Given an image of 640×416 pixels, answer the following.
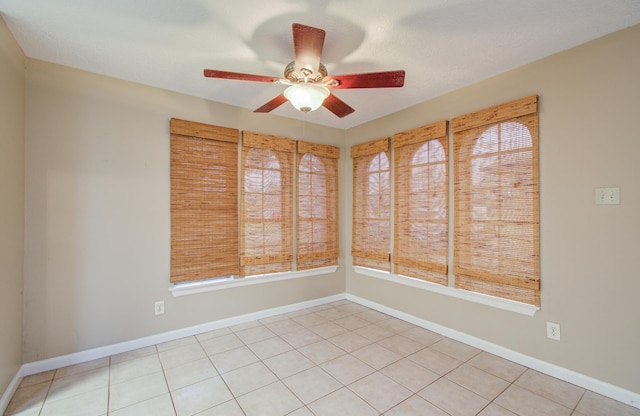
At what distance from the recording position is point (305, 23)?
1.88 meters

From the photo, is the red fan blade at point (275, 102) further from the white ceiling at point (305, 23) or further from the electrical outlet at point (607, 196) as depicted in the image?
the electrical outlet at point (607, 196)

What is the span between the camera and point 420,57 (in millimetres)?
2287

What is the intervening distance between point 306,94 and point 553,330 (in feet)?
8.65

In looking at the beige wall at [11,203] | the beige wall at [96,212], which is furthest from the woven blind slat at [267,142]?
the beige wall at [11,203]

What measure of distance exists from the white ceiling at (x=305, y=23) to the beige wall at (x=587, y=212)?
20cm

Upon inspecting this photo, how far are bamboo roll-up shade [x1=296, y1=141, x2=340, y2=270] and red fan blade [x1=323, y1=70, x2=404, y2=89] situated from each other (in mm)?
1882

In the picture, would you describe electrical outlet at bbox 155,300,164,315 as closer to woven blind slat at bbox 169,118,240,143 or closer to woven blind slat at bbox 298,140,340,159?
woven blind slat at bbox 169,118,240,143

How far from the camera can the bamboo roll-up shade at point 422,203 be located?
3.00 m

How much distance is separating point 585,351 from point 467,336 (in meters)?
0.89

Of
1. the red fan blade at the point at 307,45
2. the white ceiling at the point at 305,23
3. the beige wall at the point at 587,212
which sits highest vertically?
the white ceiling at the point at 305,23

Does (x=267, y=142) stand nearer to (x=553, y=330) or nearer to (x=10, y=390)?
(x=10, y=390)

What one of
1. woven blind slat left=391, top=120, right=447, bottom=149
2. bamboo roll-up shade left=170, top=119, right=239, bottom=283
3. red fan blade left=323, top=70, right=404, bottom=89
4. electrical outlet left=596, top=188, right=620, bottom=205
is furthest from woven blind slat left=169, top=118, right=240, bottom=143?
electrical outlet left=596, top=188, right=620, bottom=205

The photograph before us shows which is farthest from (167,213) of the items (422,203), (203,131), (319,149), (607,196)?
(607,196)

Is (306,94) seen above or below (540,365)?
above
